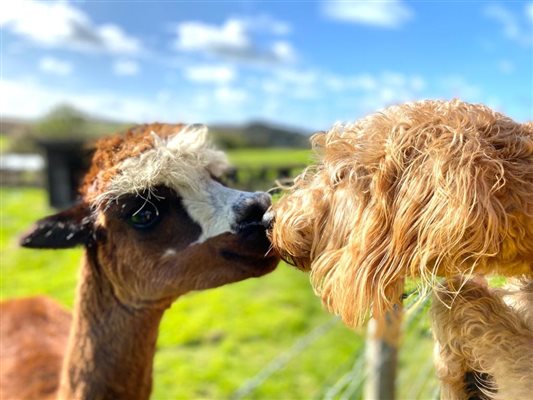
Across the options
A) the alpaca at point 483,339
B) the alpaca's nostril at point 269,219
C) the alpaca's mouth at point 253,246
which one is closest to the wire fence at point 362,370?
the alpaca's mouth at point 253,246

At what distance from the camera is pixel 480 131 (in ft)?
4.57

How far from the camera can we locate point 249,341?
7.21 metres

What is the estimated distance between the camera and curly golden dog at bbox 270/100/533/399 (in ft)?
4.24

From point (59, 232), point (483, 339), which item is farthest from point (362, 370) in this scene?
point (483, 339)

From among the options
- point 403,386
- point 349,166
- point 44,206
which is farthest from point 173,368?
point 44,206

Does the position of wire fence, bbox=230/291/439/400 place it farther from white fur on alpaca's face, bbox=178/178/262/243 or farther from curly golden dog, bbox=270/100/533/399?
curly golden dog, bbox=270/100/533/399

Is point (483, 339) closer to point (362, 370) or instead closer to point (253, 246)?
point (253, 246)

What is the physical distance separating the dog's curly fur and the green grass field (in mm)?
2015

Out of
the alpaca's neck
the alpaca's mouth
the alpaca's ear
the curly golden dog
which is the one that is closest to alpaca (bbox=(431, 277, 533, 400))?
the curly golden dog

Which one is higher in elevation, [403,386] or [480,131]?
[480,131]

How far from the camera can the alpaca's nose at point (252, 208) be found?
1.93 m

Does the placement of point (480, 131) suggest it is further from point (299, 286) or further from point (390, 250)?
point (299, 286)

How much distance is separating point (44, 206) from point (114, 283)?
577 inches

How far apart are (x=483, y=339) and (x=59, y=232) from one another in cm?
150
